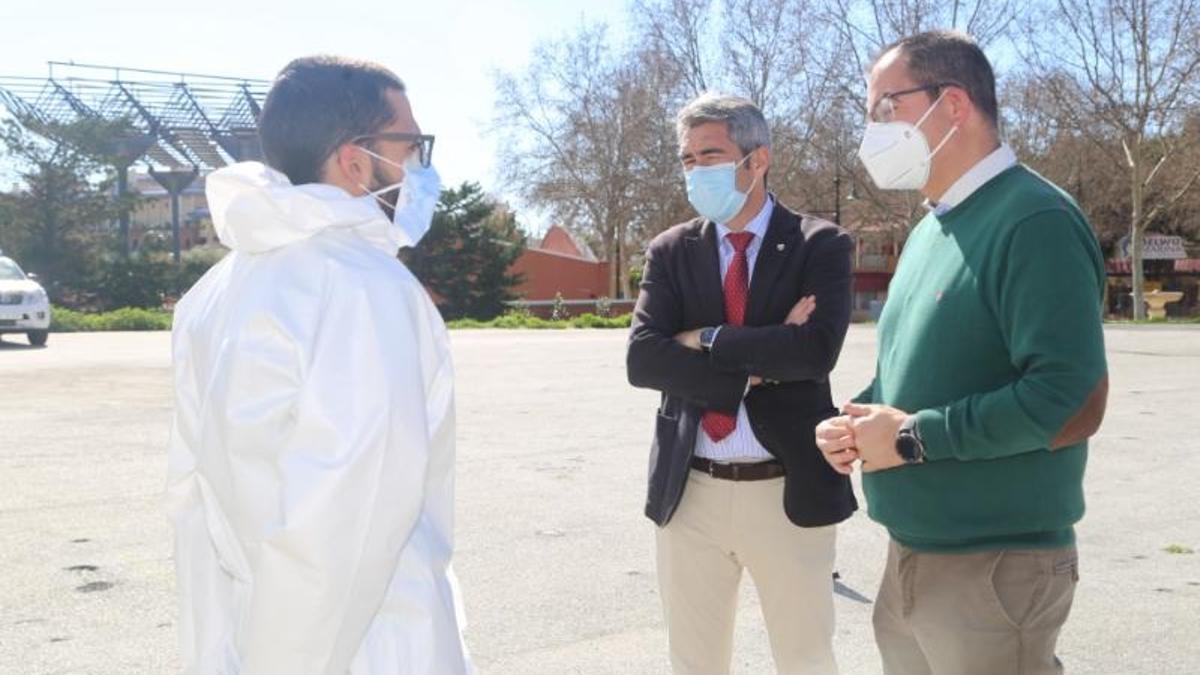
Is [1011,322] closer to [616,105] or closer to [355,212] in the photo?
[355,212]

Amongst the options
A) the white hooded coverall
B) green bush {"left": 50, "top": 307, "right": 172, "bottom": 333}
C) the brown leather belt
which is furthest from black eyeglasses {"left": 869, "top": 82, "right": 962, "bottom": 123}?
green bush {"left": 50, "top": 307, "right": 172, "bottom": 333}

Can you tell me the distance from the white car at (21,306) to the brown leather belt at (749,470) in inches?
A: 796

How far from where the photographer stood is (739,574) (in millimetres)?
3859

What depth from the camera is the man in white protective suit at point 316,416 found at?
2.15 metres

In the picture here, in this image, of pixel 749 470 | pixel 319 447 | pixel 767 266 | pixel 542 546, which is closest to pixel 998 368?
pixel 749 470

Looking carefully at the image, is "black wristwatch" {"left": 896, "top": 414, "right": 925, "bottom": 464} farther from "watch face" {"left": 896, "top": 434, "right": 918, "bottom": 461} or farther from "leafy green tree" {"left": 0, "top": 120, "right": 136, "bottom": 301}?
"leafy green tree" {"left": 0, "top": 120, "right": 136, "bottom": 301}

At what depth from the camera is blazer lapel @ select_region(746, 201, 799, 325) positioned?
391 cm

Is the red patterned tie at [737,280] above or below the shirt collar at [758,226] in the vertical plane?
below

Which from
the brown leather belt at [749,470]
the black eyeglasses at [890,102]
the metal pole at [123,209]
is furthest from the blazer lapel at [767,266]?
the metal pole at [123,209]

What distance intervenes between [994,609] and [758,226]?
5.33ft

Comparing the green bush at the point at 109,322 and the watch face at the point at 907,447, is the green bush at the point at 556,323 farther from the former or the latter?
the watch face at the point at 907,447

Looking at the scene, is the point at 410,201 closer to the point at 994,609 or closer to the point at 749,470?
the point at 749,470

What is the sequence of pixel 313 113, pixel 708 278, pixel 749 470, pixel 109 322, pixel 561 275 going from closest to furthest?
pixel 313 113 → pixel 749 470 → pixel 708 278 → pixel 109 322 → pixel 561 275

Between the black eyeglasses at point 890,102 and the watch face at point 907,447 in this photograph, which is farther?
the black eyeglasses at point 890,102
